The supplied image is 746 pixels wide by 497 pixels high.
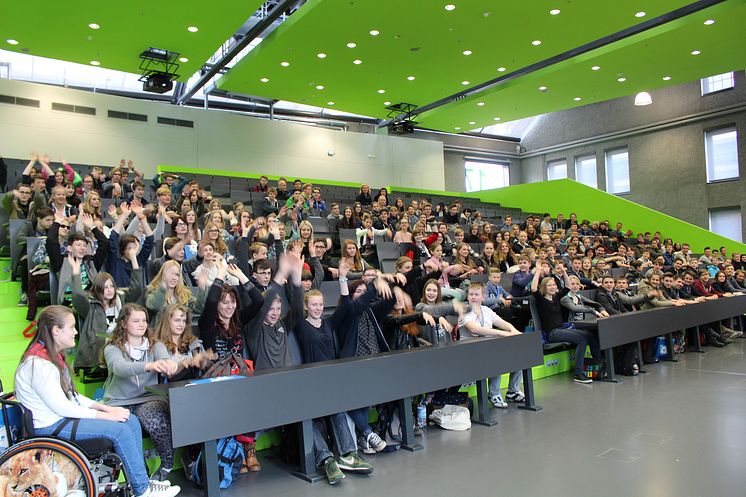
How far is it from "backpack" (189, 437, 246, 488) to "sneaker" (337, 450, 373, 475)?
2.05 ft

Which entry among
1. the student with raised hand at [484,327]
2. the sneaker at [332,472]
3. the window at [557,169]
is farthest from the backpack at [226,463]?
the window at [557,169]

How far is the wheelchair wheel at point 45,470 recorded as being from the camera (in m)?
2.41

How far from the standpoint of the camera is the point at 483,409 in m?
4.45

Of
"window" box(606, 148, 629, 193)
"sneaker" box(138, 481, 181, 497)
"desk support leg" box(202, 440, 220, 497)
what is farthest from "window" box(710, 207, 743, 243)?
"sneaker" box(138, 481, 181, 497)

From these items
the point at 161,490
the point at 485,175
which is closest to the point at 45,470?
the point at 161,490

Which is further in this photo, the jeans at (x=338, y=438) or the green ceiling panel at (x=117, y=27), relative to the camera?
the green ceiling panel at (x=117, y=27)

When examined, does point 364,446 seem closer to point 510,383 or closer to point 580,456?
point 580,456

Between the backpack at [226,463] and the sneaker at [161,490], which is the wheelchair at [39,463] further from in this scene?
the backpack at [226,463]

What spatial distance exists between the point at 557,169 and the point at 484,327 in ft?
54.4

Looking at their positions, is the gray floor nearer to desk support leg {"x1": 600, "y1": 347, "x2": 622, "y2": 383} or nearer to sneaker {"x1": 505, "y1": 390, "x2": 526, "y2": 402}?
sneaker {"x1": 505, "y1": 390, "x2": 526, "y2": 402}

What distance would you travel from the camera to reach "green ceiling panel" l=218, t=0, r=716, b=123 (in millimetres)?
8781

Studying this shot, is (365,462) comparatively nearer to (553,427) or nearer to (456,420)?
(456,420)

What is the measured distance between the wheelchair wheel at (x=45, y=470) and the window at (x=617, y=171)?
58.4ft

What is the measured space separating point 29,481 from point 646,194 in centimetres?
1762
